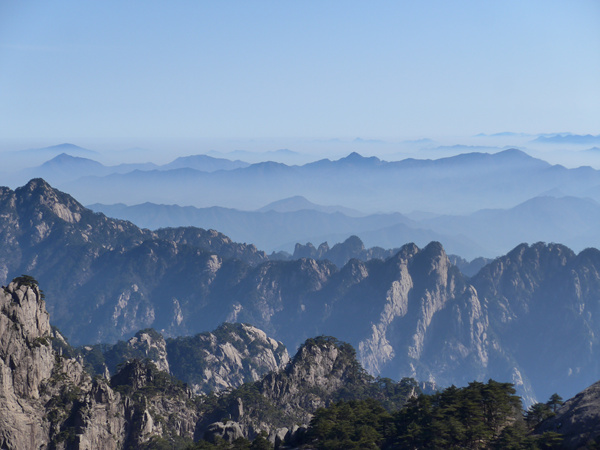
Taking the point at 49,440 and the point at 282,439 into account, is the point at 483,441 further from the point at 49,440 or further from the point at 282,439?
the point at 49,440

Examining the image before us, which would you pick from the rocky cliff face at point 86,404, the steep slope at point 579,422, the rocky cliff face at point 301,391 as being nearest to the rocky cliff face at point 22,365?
the rocky cliff face at point 86,404

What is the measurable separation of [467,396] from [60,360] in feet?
167

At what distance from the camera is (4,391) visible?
93812mm

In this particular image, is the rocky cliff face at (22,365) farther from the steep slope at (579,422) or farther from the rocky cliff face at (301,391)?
the steep slope at (579,422)

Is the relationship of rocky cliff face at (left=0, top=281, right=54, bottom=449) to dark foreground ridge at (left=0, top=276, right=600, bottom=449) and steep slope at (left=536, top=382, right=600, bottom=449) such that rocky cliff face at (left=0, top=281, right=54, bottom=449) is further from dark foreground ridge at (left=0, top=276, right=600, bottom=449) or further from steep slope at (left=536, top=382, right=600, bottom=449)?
steep slope at (left=536, top=382, right=600, bottom=449)

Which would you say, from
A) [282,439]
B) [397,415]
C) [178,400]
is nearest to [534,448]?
[397,415]

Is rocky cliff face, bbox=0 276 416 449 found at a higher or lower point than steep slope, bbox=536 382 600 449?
lower

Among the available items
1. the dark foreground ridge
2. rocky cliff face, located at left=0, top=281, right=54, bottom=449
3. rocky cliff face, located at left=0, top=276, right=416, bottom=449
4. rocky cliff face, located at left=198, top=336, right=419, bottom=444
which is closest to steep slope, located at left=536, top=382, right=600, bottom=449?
the dark foreground ridge

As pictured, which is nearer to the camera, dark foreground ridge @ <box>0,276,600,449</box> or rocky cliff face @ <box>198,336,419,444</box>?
dark foreground ridge @ <box>0,276,600,449</box>

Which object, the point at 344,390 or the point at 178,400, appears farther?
the point at 344,390

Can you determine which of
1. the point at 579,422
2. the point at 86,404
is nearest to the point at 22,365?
the point at 86,404

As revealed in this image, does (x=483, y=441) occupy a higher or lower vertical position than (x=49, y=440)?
higher

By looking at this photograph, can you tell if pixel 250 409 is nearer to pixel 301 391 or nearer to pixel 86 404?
pixel 301 391

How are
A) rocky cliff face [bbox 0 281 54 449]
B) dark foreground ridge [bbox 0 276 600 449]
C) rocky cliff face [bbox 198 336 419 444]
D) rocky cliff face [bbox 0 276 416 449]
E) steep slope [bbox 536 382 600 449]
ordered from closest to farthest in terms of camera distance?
steep slope [bbox 536 382 600 449], dark foreground ridge [bbox 0 276 600 449], rocky cliff face [bbox 0 281 54 449], rocky cliff face [bbox 0 276 416 449], rocky cliff face [bbox 198 336 419 444]
